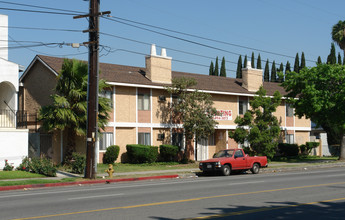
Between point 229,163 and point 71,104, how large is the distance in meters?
10.0

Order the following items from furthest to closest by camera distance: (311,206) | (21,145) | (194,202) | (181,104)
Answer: (181,104), (21,145), (194,202), (311,206)

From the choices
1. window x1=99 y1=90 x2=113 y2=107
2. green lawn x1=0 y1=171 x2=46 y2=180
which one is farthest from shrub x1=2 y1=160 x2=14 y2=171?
window x1=99 y1=90 x2=113 y2=107

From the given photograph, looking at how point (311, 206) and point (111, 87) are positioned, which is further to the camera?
point (111, 87)

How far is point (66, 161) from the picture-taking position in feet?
93.7

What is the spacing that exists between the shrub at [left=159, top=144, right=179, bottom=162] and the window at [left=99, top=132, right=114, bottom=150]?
155 inches

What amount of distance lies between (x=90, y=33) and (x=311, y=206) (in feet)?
48.1

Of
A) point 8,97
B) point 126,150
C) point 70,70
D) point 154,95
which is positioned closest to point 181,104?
point 154,95

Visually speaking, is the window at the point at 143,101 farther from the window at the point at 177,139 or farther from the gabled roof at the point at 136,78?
the window at the point at 177,139

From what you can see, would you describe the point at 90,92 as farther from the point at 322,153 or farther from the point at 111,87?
the point at 322,153

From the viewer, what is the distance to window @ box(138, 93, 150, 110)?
1323 inches

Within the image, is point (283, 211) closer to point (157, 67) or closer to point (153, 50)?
point (157, 67)

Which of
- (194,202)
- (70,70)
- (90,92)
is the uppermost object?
(70,70)

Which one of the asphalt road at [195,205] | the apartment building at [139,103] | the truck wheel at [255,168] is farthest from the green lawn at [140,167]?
the asphalt road at [195,205]

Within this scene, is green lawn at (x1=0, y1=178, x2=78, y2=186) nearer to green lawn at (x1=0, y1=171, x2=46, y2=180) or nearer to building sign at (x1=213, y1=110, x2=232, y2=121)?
green lawn at (x1=0, y1=171, x2=46, y2=180)
